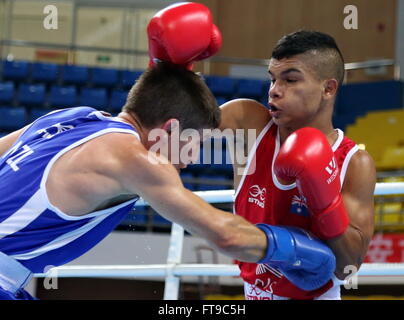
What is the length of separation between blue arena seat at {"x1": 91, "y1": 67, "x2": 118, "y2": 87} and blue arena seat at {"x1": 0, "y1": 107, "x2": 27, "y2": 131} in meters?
1.24

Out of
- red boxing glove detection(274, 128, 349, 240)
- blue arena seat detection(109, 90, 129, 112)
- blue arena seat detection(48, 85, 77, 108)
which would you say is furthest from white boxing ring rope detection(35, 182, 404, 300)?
blue arena seat detection(48, 85, 77, 108)

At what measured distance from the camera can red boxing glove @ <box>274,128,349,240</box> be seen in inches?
66.6

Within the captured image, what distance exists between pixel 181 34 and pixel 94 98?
20.0 feet

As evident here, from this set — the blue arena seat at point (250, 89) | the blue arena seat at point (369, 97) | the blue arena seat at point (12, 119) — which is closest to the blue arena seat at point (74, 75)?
the blue arena seat at point (12, 119)

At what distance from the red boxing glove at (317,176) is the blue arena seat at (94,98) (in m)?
6.04

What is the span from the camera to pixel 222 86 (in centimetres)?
834

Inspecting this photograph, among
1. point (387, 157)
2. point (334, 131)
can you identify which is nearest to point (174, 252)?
point (334, 131)

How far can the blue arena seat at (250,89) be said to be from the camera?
8305 millimetres

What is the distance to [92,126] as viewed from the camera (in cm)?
160

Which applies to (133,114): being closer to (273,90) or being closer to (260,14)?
(273,90)

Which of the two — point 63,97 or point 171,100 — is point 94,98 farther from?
point 171,100

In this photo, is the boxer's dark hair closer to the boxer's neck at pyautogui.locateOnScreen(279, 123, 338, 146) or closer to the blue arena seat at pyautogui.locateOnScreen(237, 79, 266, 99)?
the boxer's neck at pyautogui.locateOnScreen(279, 123, 338, 146)

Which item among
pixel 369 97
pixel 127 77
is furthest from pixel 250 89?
pixel 369 97

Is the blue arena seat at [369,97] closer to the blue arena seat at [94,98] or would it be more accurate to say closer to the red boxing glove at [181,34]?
the blue arena seat at [94,98]
